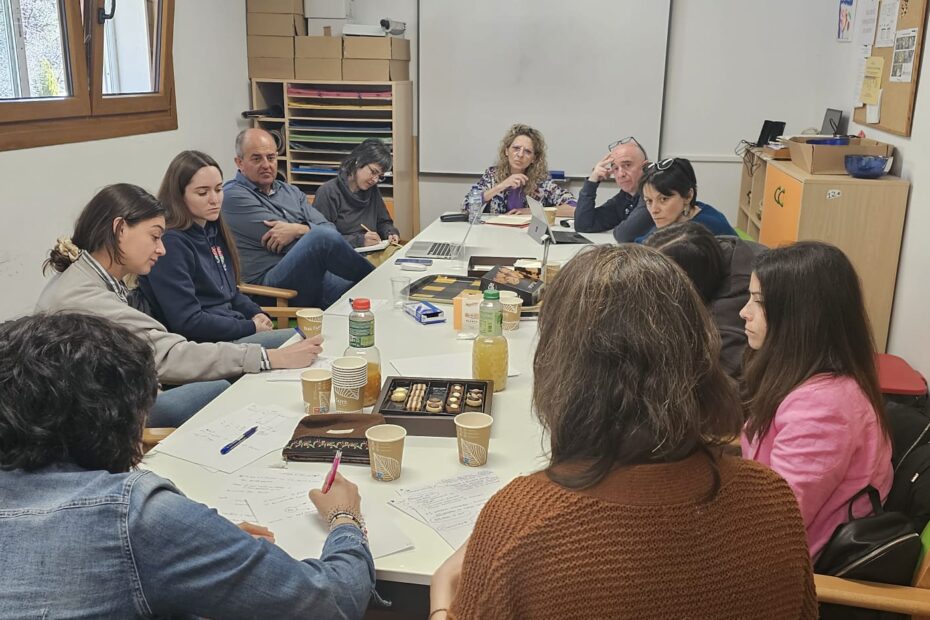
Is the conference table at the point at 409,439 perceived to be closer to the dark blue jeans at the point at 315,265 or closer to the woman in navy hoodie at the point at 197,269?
the woman in navy hoodie at the point at 197,269

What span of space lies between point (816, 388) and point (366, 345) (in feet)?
3.43

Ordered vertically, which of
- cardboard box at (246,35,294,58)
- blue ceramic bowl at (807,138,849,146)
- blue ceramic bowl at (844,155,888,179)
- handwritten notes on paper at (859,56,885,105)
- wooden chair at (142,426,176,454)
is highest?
cardboard box at (246,35,294,58)

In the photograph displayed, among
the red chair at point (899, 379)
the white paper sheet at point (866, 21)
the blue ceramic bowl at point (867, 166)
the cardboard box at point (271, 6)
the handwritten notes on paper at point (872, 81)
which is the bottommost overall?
the red chair at point (899, 379)

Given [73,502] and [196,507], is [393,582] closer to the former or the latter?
[196,507]

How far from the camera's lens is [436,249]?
→ 3.65m

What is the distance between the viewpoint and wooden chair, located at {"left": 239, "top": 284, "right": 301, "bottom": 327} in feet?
10.8

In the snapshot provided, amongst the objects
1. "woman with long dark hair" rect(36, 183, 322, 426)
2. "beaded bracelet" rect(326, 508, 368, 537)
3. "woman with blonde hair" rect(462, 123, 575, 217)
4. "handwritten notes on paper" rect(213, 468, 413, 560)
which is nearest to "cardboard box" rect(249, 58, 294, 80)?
"woman with blonde hair" rect(462, 123, 575, 217)

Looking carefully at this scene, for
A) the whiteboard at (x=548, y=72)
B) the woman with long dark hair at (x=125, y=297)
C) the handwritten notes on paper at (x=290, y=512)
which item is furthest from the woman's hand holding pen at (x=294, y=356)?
the whiteboard at (x=548, y=72)

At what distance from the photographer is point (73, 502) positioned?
97cm

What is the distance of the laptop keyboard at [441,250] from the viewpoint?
140 inches

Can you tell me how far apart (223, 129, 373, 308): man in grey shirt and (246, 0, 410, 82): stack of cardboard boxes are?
1.62m

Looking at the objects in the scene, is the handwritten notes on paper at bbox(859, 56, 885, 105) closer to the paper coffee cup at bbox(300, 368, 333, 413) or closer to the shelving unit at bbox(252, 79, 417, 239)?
the shelving unit at bbox(252, 79, 417, 239)

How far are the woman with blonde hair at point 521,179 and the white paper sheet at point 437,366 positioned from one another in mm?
2489

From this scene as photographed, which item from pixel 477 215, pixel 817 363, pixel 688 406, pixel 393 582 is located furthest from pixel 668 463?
pixel 477 215
